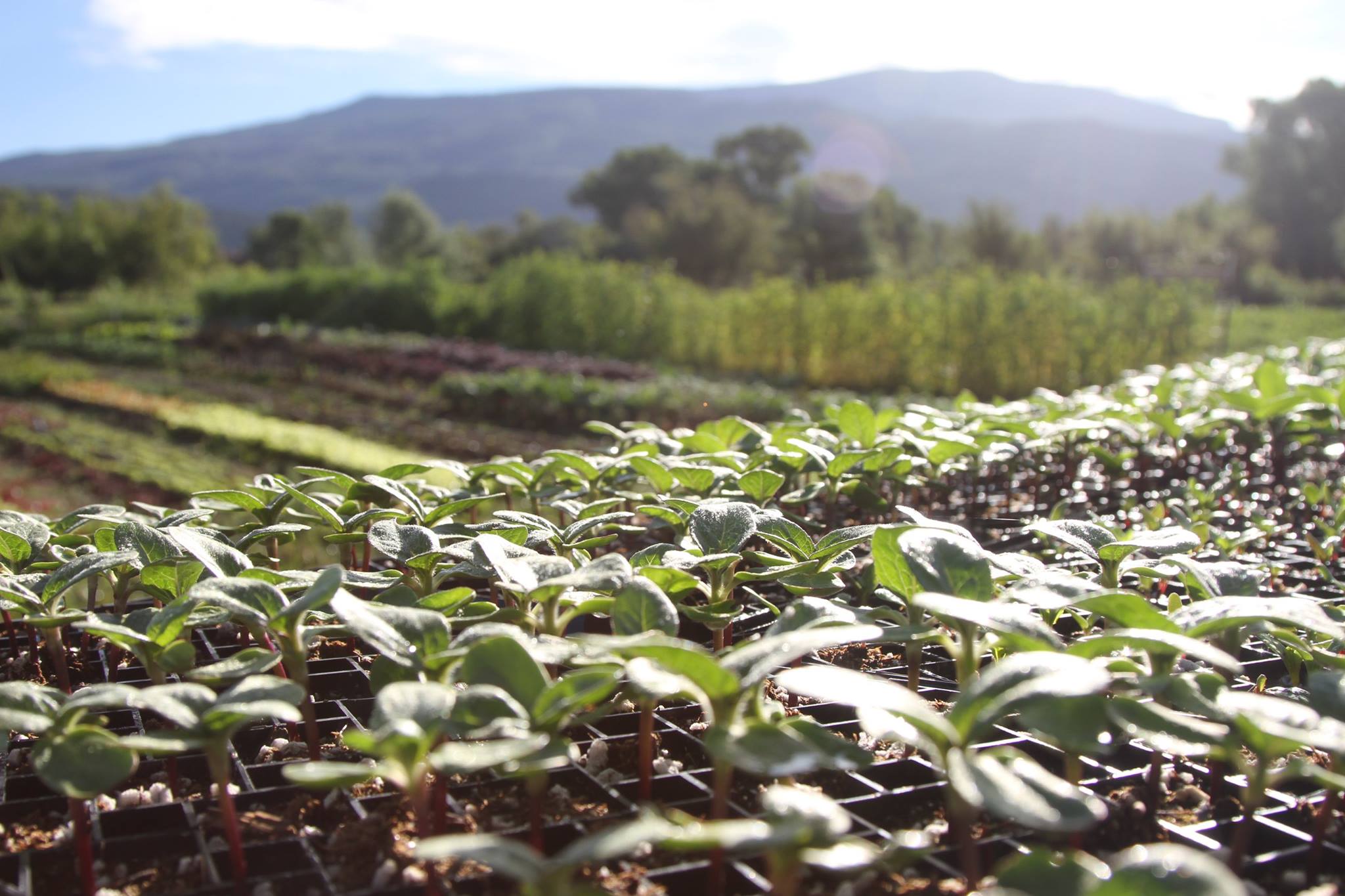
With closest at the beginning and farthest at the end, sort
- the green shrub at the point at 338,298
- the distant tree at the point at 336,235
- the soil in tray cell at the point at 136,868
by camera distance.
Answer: the soil in tray cell at the point at 136,868
the green shrub at the point at 338,298
the distant tree at the point at 336,235

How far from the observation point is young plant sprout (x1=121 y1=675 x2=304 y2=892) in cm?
83

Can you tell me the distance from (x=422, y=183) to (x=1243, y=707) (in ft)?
640

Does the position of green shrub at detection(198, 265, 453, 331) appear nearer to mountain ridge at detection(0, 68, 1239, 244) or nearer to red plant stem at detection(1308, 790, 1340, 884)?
red plant stem at detection(1308, 790, 1340, 884)

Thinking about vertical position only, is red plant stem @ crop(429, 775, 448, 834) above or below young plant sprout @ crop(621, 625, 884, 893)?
below

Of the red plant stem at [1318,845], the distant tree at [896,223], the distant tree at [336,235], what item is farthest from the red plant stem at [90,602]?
the distant tree at [336,235]

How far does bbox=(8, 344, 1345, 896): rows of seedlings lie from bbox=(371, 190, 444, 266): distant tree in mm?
52867

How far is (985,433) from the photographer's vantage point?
7.18 feet

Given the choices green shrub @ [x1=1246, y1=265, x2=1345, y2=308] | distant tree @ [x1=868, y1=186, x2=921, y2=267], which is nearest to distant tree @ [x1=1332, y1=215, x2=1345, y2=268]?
green shrub @ [x1=1246, y1=265, x2=1345, y2=308]

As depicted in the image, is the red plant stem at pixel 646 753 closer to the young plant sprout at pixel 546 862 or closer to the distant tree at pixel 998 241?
the young plant sprout at pixel 546 862

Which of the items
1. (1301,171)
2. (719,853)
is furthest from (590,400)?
(1301,171)

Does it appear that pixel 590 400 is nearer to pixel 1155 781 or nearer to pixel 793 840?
pixel 1155 781

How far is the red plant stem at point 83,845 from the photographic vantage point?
0.92 meters

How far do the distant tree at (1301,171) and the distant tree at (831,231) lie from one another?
1782 centimetres

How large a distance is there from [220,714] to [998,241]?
101 ft
